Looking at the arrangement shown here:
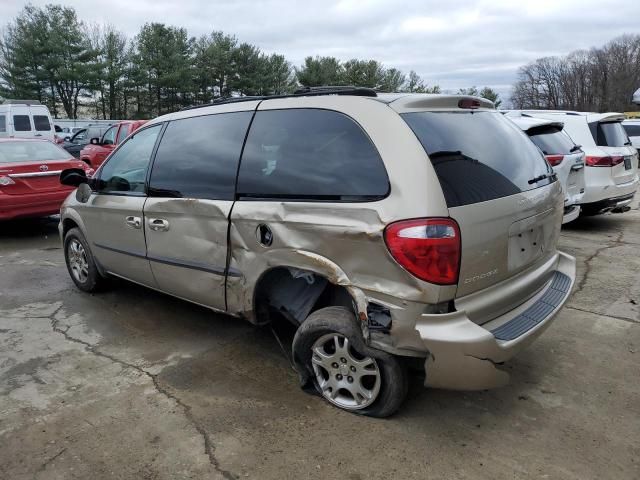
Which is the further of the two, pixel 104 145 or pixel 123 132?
pixel 123 132

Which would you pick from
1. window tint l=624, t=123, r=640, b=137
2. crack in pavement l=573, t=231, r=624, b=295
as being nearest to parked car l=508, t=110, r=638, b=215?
crack in pavement l=573, t=231, r=624, b=295

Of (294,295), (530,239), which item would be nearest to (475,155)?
(530,239)

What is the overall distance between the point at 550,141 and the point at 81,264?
568cm

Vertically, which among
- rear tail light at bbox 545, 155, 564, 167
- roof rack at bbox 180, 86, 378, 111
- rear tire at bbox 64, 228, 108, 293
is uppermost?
roof rack at bbox 180, 86, 378, 111

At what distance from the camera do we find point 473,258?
8.25 ft

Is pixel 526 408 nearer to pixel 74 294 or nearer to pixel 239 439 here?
pixel 239 439

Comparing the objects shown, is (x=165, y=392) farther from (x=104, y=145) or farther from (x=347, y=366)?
(x=104, y=145)

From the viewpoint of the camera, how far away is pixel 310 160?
289 centimetres

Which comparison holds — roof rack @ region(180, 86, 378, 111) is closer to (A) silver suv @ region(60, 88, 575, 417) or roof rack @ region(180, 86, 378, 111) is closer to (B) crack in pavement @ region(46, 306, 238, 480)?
(A) silver suv @ region(60, 88, 575, 417)

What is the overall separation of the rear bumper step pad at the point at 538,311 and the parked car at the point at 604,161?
4.62 meters

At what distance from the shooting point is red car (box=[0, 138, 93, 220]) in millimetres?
7035

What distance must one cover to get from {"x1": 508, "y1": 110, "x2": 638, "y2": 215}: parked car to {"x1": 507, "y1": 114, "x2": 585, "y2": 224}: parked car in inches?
27.3

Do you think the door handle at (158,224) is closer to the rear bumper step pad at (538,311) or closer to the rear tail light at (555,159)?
the rear bumper step pad at (538,311)

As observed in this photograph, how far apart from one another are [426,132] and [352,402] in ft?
5.05
